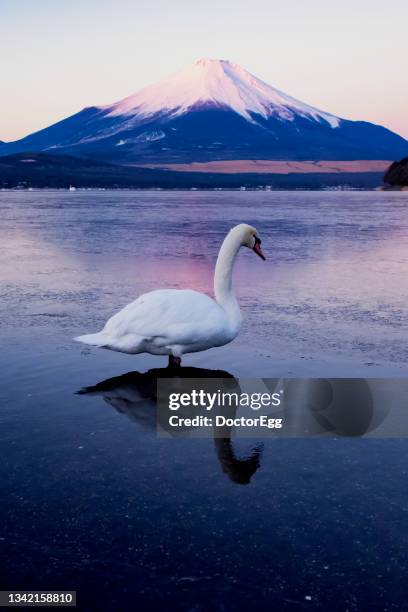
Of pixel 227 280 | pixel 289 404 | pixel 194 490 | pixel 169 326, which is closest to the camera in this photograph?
pixel 194 490

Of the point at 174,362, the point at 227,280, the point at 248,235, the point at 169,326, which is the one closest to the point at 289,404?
the point at 169,326

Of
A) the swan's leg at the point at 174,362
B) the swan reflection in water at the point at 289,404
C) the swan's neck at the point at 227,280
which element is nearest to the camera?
the swan reflection in water at the point at 289,404

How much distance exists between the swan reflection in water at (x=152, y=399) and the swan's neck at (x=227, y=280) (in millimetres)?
728

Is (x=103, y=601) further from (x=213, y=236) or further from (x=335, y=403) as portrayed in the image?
(x=213, y=236)

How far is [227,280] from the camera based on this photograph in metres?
8.20

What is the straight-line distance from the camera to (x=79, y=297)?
12.6 metres

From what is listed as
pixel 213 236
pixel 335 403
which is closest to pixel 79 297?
pixel 335 403

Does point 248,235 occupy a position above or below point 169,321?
above

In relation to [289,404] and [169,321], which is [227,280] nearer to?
[169,321]

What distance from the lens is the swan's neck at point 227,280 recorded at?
805 centimetres

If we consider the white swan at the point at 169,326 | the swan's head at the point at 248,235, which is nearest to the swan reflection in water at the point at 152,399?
the white swan at the point at 169,326

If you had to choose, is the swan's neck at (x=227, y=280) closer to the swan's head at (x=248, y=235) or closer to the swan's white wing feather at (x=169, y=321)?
the swan's head at (x=248, y=235)

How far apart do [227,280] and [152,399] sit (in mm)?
1879

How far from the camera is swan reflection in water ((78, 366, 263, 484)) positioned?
17.8 ft
